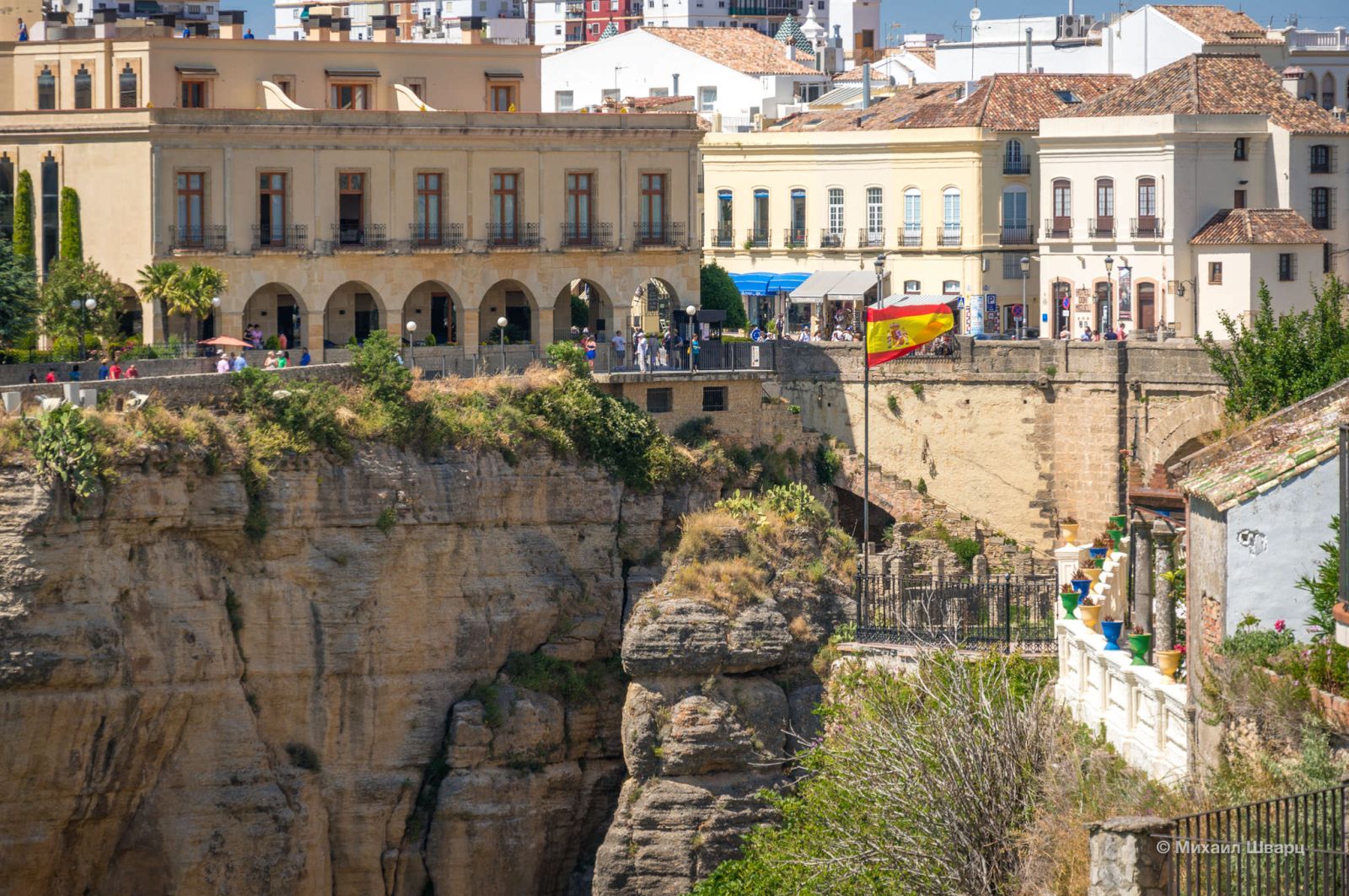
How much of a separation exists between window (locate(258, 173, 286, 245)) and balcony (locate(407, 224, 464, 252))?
10.2ft

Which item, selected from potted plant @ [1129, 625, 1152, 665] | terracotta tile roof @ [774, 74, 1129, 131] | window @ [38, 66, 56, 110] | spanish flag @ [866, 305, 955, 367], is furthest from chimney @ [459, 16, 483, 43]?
potted plant @ [1129, 625, 1152, 665]

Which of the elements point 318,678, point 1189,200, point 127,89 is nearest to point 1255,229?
point 1189,200

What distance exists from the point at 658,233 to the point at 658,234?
0.02 m

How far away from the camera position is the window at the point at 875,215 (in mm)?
73312

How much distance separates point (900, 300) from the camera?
70.3m

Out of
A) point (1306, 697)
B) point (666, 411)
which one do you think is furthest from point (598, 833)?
point (1306, 697)

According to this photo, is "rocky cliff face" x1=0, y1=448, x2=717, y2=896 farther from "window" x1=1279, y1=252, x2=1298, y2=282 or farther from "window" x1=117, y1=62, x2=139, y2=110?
"window" x1=1279, y1=252, x2=1298, y2=282

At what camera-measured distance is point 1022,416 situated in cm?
6147

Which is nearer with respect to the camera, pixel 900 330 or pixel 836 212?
pixel 900 330

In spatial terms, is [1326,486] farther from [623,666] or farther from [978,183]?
[978,183]

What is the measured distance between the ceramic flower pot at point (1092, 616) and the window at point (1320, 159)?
36665 mm

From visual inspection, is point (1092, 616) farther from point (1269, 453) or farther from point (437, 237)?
point (437, 237)

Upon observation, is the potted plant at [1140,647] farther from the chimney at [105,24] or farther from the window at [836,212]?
the window at [836,212]

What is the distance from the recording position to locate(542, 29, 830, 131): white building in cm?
9144
